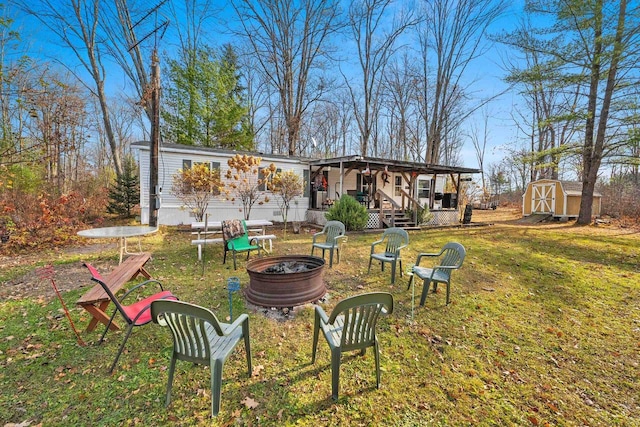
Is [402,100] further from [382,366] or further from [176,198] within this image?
[382,366]

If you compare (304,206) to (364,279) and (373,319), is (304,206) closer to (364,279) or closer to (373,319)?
(364,279)

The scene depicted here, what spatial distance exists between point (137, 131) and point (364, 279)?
27.6 metres

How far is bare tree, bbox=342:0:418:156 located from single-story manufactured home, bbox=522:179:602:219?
11531mm

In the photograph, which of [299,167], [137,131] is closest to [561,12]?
[299,167]

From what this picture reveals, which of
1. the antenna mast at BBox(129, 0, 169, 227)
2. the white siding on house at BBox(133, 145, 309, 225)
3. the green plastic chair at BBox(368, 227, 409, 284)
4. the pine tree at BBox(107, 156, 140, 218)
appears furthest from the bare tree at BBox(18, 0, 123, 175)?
the green plastic chair at BBox(368, 227, 409, 284)

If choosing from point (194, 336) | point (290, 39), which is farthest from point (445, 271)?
point (290, 39)

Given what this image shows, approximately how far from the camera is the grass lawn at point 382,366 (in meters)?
2.27

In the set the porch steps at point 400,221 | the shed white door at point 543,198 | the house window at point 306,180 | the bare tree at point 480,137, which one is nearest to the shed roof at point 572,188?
the shed white door at point 543,198

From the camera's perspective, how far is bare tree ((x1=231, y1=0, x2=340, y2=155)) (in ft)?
59.9

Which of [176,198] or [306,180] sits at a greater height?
[306,180]

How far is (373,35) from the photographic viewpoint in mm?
19281

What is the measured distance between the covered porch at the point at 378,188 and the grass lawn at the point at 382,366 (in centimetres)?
703

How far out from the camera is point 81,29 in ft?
48.8

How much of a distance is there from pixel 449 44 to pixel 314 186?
49.7 ft
